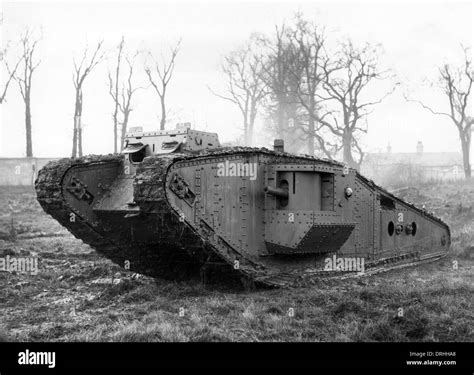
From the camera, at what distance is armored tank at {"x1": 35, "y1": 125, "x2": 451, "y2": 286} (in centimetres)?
955

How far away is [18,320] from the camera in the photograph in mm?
8500

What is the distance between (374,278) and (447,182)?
60.6ft

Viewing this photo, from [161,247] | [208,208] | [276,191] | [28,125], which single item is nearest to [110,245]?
[161,247]

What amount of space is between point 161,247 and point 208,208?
1.25m

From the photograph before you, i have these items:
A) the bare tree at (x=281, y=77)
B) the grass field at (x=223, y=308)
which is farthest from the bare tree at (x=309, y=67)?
the grass field at (x=223, y=308)

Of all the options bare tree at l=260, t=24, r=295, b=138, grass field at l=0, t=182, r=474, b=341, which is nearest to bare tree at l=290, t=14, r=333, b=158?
bare tree at l=260, t=24, r=295, b=138

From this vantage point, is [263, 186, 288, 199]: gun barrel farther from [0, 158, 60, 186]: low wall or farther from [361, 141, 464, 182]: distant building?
[0, 158, 60, 186]: low wall

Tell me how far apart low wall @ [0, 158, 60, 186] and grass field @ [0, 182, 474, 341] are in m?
20.9

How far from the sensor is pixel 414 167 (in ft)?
109

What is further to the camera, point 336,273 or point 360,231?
point 360,231

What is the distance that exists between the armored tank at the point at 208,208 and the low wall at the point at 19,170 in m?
24.1

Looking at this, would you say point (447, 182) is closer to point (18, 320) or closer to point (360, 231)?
point (360, 231)

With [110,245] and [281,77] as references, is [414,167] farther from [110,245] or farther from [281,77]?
[110,245]
